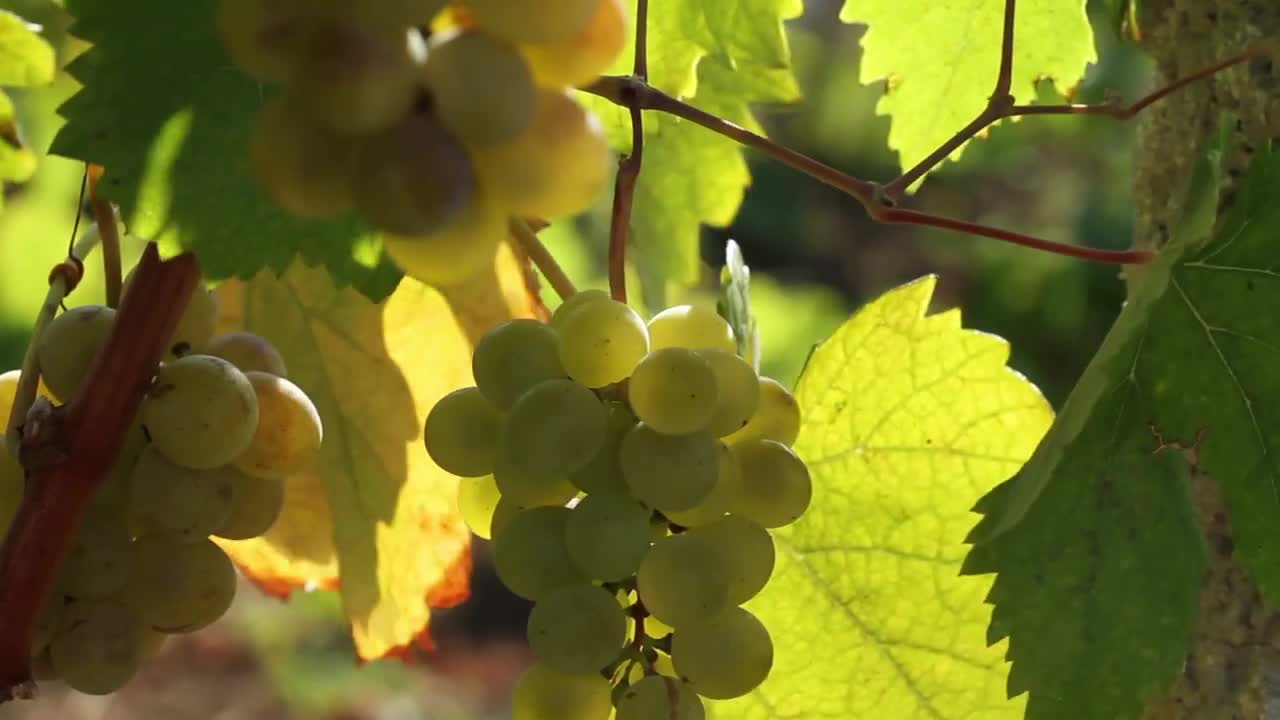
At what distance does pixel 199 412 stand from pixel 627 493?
14 cm

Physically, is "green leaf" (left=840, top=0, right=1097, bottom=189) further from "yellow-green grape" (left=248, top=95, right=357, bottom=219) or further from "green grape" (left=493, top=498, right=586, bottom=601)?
"yellow-green grape" (left=248, top=95, right=357, bottom=219)

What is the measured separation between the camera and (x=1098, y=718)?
49cm

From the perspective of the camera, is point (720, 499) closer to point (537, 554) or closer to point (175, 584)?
point (537, 554)

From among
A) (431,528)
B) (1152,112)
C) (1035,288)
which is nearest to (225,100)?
(431,528)

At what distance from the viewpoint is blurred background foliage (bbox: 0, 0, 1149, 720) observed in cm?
362

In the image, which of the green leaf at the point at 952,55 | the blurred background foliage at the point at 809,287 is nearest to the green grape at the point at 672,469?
the green leaf at the point at 952,55

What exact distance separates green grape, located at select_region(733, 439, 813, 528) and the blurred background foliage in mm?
2176

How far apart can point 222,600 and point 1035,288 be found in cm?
371

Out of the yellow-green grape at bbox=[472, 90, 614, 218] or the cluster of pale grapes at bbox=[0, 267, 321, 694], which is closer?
the yellow-green grape at bbox=[472, 90, 614, 218]

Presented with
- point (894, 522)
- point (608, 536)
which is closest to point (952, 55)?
point (894, 522)

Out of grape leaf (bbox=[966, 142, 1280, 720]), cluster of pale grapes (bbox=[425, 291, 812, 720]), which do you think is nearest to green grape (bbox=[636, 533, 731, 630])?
cluster of pale grapes (bbox=[425, 291, 812, 720])

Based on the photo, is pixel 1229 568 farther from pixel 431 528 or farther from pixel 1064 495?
pixel 431 528

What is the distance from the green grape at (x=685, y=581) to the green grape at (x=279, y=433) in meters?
0.13

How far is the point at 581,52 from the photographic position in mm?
289
